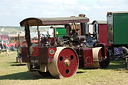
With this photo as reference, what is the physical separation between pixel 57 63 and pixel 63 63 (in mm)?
345

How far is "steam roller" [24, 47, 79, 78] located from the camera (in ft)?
32.9

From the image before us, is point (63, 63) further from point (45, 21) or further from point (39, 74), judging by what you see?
point (45, 21)

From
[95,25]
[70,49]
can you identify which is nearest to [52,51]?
[70,49]

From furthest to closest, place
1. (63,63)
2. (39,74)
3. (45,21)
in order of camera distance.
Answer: (39,74) → (63,63) → (45,21)

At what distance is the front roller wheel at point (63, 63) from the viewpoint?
1005cm

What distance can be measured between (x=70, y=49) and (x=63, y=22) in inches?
40.9

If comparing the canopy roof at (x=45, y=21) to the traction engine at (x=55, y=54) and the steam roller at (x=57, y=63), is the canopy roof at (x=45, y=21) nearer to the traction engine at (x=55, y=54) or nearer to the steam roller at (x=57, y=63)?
the traction engine at (x=55, y=54)

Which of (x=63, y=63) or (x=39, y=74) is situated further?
(x=39, y=74)

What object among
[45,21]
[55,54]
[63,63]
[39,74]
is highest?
[45,21]

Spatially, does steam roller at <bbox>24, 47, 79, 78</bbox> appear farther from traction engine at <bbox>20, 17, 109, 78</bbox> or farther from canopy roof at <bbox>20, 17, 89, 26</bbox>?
canopy roof at <bbox>20, 17, 89, 26</bbox>

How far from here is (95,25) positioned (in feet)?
89.1

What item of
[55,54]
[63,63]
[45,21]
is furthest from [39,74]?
[45,21]

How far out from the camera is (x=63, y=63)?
10.3 m

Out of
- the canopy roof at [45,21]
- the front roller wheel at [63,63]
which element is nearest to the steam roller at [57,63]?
the front roller wheel at [63,63]
